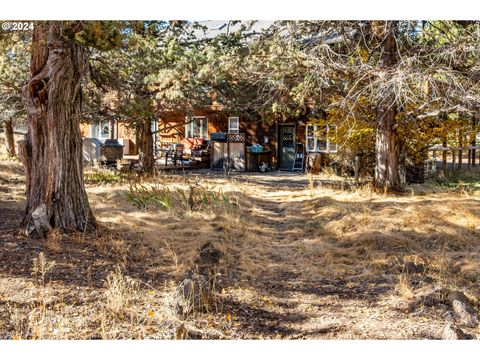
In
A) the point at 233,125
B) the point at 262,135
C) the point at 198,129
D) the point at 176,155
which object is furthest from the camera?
the point at 198,129

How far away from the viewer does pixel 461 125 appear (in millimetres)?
12008

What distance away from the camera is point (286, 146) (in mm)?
21297

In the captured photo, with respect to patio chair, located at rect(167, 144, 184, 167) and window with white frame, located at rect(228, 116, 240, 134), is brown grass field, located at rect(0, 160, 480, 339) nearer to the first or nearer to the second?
patio chair, located at rect(167, 144, 184, 167)

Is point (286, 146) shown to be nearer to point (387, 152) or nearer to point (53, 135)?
point (387, 152)

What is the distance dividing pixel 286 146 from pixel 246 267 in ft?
51.5

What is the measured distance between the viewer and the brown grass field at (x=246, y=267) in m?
3.99

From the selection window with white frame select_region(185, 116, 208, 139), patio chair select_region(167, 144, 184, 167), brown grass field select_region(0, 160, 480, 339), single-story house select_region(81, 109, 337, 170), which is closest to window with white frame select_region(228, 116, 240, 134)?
single-story house select_region(81, 109, 337, 170)

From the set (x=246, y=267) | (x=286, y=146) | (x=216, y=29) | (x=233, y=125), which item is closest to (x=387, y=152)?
(x=216, y=29)

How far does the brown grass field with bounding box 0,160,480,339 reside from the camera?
3.99 metres

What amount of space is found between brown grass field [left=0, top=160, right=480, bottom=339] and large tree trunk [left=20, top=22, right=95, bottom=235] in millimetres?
326
